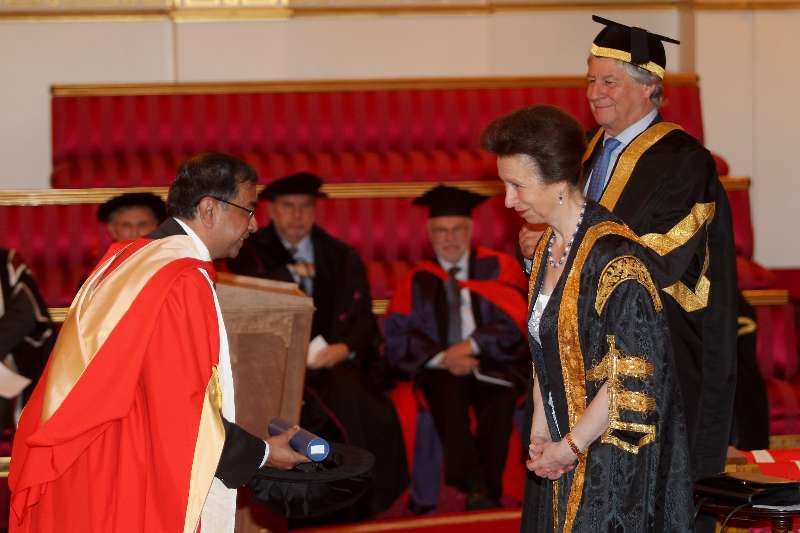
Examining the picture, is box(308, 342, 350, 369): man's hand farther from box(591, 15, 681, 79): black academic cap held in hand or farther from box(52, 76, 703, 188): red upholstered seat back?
box(591, 15, 681, 79): black academic cap held in hand

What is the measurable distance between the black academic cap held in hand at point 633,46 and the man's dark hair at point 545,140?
1.03 m

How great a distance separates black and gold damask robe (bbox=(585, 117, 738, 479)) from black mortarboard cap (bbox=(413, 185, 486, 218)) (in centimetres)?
247

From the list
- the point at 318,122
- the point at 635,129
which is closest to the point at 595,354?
the point at 635,129

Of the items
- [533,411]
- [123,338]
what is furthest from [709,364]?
[123,338]

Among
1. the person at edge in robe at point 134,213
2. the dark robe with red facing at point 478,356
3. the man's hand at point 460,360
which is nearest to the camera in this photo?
the dark robe with red facing at point 478,356

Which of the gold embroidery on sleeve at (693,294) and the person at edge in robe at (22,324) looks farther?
the person at edge in robe at (22,324)

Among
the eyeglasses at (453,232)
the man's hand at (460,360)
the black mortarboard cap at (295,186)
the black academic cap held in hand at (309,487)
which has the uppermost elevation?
the black mortarboard cap at (295,186)

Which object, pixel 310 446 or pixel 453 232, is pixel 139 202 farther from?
pixel 310 446

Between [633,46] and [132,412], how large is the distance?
6.70 ft

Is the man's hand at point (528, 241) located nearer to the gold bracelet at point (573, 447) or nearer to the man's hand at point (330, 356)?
the gold bracelet at point (573, 447)

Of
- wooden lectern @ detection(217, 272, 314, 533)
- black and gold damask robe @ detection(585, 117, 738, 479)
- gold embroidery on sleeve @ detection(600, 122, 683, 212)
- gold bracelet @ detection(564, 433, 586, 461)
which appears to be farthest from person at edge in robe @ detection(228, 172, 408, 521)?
gold bracelet @ detection(564, 433, 586, 461)

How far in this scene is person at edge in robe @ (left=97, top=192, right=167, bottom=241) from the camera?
6.42 metres

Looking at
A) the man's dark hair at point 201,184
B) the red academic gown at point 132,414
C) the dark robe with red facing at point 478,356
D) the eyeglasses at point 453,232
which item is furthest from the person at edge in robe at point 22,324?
the red academic gown at point 132,414

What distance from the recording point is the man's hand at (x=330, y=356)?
258 inches
